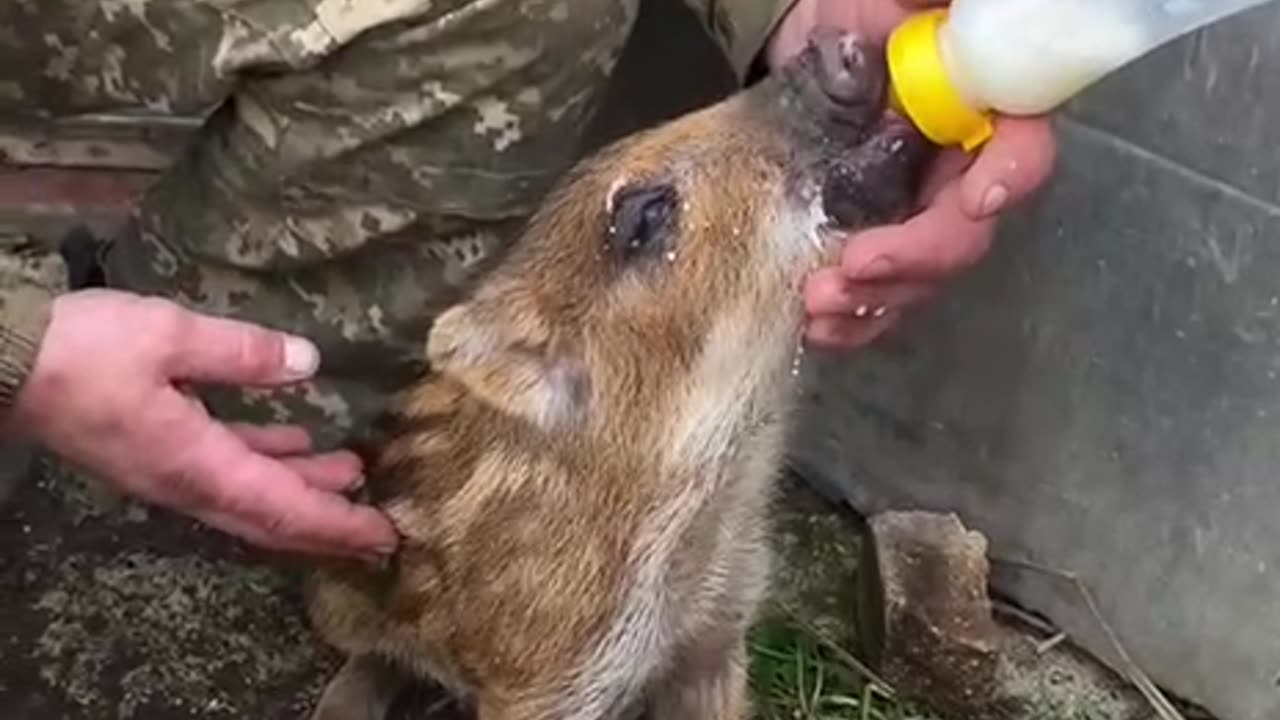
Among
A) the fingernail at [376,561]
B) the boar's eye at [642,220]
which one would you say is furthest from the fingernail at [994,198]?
the fingernail at [376,561]

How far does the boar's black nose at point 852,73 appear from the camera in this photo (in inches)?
96.3

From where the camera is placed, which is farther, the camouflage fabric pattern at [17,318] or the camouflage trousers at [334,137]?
the camouflage trousers at [334,137]

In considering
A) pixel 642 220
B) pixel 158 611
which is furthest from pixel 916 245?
pixel 158 611

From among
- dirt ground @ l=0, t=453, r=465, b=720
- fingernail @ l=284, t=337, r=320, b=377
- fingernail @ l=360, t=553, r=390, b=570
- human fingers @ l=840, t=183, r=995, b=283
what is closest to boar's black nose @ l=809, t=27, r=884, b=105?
human fingers @ l=840, t=183, r=995, b=283

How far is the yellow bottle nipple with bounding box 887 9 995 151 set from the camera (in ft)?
7.55

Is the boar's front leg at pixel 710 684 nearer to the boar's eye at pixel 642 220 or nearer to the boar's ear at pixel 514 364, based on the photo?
the boar's ear at pixel 514 364

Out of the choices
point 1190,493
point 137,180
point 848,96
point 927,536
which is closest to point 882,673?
point 927,536

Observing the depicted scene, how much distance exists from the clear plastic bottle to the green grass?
31.0 inches

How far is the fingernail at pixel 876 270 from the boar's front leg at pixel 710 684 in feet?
1.54

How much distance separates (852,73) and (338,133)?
55 centimetres

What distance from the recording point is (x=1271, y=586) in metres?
2.88

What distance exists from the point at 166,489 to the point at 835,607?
980 millimetres

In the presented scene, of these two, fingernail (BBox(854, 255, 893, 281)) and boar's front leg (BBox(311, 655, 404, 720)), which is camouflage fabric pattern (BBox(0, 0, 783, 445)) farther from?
fingernail (BBox(854, 255, 893, 281))

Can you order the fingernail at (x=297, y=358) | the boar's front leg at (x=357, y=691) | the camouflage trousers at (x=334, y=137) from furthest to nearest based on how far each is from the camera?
the boar's front leg at (x=357, y=691), the camouflage trousers at (x=334, y=137), the fingernail at (x=297, y=358)
